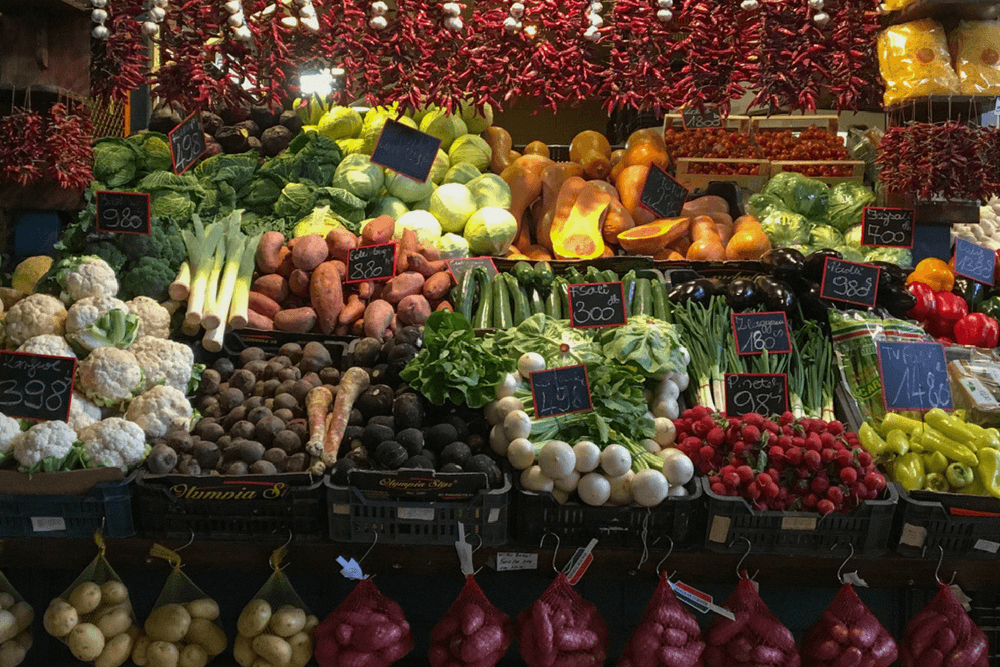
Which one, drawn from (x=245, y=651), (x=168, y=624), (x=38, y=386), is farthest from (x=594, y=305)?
(x=38, y=386)

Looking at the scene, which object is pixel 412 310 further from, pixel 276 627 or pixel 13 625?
pixel 13 625

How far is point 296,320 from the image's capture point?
3.45 m

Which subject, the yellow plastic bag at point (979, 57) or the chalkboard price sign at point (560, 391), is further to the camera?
the yellow plastic bag at point (979, 57)

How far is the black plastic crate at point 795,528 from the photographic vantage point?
8.11ft

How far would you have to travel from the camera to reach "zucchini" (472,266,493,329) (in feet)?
11.3

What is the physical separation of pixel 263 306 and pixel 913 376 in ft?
8.25

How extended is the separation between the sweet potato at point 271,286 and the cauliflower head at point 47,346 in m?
0.89

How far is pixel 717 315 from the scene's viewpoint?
335cm

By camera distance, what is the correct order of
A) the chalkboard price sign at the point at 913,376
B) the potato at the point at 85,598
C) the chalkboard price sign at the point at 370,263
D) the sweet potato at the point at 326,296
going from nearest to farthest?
the potato at the point at 85,598, the chalkboard price sign at the point at 913,376, the sweet potato at the point at 326,296, the chalkboard price sign at the point at 370,263

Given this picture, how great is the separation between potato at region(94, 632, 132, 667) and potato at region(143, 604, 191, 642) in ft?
0.24

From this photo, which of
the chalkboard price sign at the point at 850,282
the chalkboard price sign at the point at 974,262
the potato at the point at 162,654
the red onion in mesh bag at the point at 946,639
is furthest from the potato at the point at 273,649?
the chalkboard price sign at the point at 974,262

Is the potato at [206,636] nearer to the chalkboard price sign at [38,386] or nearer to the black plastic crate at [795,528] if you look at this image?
the chalkboard price sign at [38,386]

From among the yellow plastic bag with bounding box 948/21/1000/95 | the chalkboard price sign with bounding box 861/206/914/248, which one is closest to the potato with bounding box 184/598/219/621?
the chalkboard price sign with bounding box 861/206/914/248

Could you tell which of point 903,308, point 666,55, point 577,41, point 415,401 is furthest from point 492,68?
point 903,308
